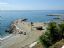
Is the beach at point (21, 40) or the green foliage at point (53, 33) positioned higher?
the green foliage at point (53, 33)

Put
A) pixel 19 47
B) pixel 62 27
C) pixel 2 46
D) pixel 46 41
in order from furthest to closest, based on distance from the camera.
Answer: pixel 2 46
pixel 19 47
pixel 62 27
pixel 46 41

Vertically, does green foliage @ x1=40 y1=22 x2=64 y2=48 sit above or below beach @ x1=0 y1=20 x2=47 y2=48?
above

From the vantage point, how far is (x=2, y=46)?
2809 centimetres

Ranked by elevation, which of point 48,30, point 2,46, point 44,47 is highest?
point 48,30

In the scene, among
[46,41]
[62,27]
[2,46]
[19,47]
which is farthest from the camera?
[2,46]

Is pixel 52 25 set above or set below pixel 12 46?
above

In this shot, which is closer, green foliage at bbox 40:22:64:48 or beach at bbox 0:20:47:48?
green foliage at bbox 40:22:64:48

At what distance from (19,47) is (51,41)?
9.11 metres

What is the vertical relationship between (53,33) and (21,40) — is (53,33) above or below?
above

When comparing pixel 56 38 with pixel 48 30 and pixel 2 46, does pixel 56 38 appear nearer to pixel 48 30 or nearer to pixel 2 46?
pixel 48 30

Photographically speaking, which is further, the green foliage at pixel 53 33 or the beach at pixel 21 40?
the beach at pixel 21 40

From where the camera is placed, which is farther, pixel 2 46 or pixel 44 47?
pixel 2 46

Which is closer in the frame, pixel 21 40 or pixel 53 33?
pixel 53 33

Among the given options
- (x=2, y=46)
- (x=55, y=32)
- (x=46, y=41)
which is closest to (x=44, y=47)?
(x=46, y=41)
